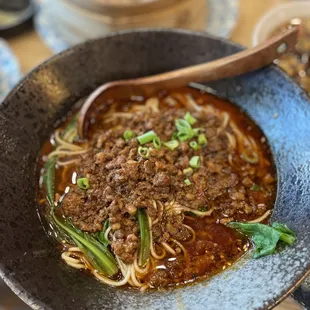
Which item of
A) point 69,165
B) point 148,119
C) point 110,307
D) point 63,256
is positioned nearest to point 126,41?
point 148,119

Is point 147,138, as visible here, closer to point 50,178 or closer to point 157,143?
point 157,143

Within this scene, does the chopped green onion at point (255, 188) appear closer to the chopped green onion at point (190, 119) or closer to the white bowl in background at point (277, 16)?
the chopped green onion at point (190, 119)

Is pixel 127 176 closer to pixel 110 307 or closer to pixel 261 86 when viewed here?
pixel 110 307

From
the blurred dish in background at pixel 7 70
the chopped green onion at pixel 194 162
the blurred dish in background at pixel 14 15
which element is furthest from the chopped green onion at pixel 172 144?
the blurred dish in background at pixel 14 15

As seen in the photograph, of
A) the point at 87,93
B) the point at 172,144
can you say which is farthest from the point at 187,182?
the point at 87,93

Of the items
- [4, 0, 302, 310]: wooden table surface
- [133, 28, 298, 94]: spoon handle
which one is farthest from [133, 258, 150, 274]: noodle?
[4, 0, 302, 310]: wooden table surface

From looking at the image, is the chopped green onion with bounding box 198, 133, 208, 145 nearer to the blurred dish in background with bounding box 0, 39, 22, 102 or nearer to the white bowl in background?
the white bowl in background
